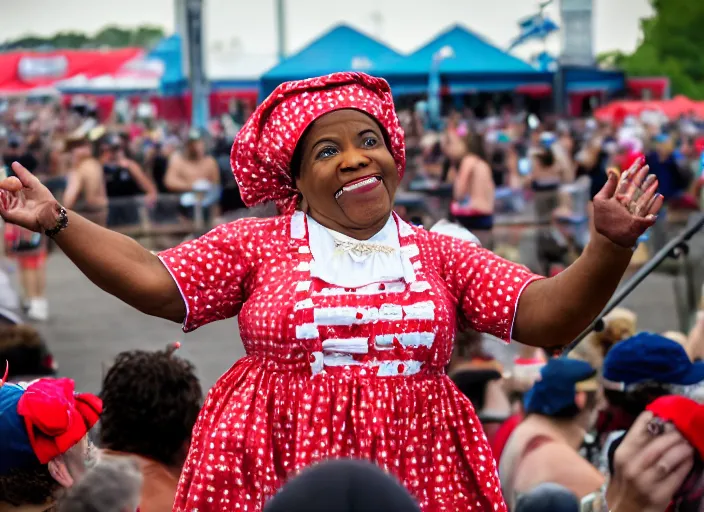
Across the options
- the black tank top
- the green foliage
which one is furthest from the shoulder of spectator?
the green foliage

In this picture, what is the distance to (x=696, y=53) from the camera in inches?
2539

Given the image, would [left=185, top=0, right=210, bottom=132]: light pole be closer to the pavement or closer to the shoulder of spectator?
the pavement

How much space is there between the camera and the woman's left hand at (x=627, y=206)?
2.04 m

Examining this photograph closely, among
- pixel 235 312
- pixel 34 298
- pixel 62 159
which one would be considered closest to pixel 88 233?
pixel 235 312

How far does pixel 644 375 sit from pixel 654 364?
5 cm

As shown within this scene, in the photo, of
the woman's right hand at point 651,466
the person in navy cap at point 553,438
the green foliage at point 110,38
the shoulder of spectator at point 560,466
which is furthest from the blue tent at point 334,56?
the green foliage at point 110,38

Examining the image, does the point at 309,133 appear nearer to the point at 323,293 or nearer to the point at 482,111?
the point at 323,293

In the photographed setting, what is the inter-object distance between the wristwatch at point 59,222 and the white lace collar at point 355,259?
519mm

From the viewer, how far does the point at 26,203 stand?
215cm

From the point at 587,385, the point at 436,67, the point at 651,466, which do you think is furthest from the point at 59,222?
the point at 436,67

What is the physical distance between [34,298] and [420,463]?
922cm

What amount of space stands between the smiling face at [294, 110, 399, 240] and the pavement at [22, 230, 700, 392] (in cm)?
518

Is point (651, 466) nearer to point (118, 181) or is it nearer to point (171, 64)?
point (118, 181)

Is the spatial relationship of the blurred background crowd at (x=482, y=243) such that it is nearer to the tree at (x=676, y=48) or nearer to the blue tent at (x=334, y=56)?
the blue tent at (x=334, y=56)
